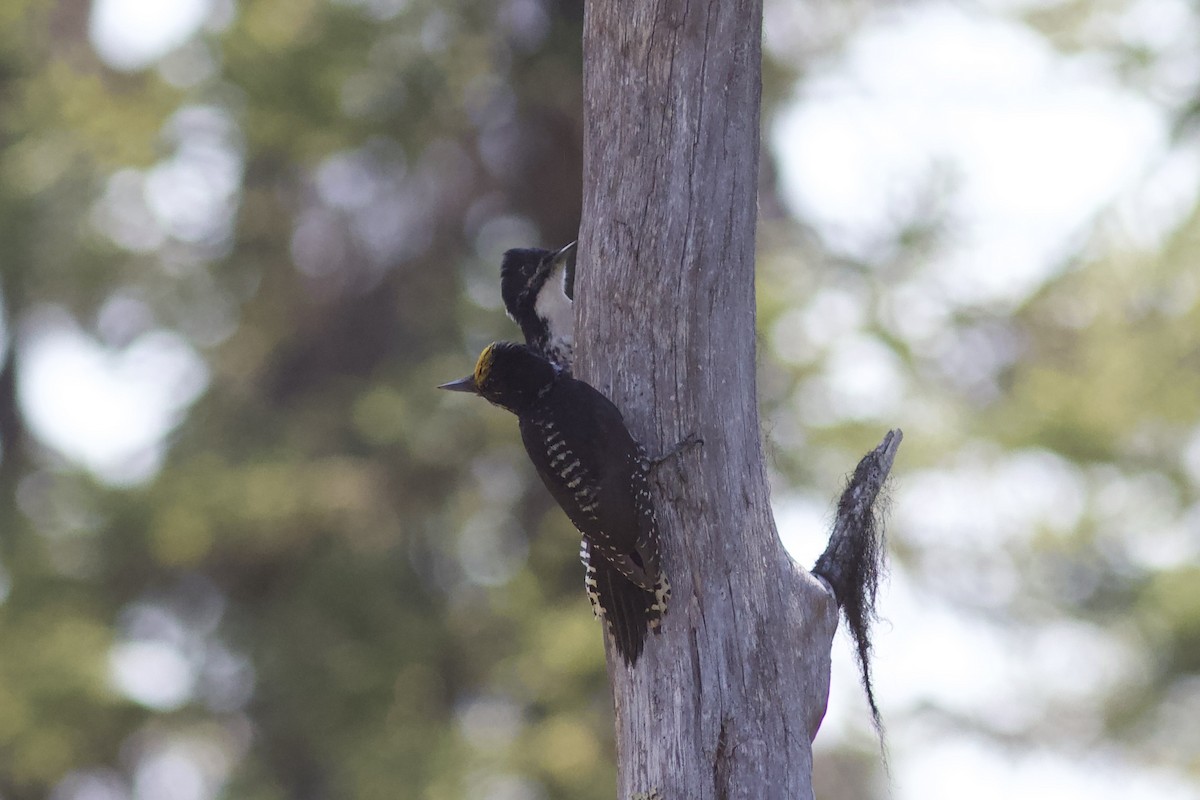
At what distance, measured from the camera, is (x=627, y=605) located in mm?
3645

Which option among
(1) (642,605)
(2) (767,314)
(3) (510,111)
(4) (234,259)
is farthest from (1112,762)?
(4) (234,259)

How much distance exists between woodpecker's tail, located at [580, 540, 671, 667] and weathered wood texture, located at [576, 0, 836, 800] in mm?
35

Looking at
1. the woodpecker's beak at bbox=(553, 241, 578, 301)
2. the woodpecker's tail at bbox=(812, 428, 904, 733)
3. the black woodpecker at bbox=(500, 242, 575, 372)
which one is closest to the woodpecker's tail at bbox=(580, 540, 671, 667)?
the woodpecker's tail at bbox=(812, 428, 904, 733)

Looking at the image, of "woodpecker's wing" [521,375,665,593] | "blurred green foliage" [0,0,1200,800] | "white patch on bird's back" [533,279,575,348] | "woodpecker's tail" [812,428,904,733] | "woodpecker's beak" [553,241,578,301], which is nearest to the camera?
"woodpecker's wing" [521,375,665,593]

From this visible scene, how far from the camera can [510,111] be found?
10883 millimetres

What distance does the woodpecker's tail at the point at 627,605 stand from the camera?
3.61 m

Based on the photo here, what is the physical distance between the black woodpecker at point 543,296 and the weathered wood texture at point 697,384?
3.78 feet

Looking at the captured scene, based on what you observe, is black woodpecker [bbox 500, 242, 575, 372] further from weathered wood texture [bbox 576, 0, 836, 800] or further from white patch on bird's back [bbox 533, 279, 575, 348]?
weathered wood texture [bbox 576, 0, 836, 800]

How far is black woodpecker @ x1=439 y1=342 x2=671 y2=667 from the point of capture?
11.6 feet

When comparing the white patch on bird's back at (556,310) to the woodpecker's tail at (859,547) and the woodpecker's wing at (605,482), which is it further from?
the woodpecker's tail at (859,547)

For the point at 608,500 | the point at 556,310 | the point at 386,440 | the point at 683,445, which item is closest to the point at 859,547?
the point at 683,445

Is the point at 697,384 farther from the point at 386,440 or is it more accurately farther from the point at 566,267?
the point at 386,440

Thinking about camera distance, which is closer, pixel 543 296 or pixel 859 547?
pixel 859 547

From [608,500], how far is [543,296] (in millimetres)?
1705
